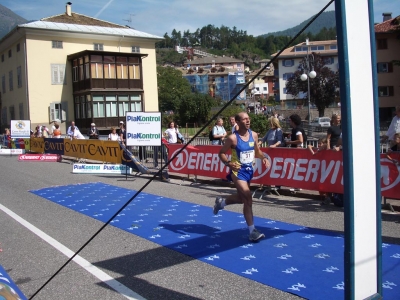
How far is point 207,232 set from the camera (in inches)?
292

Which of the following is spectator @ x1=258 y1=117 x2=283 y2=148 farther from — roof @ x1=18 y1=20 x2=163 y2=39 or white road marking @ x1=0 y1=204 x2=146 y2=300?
roof @ x1=18 y1=20 x2=163 y2=39

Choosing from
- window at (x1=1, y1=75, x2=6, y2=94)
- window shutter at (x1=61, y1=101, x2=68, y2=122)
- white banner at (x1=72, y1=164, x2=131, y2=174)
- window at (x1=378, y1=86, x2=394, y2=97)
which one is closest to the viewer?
white banner at (x1=72, y1=164, x2=131, y2=174)

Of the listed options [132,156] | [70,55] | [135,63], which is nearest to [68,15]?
[70,55]

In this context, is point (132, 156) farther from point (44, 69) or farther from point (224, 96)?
point (224, 96)

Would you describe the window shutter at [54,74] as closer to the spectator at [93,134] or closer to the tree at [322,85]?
the spectator at [93,134]

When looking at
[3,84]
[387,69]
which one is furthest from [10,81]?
[387,69]

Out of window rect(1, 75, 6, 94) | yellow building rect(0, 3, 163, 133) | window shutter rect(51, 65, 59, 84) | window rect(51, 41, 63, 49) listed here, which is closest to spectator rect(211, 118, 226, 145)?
yellow building rect(0, 3, 163, 133)

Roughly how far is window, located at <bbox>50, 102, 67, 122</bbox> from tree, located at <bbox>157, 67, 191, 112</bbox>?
65.6m

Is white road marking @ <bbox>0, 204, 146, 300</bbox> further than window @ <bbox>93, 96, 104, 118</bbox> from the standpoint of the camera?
No

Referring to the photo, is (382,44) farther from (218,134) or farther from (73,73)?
(218,134)

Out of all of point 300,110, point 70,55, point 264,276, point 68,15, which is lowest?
point 264,276

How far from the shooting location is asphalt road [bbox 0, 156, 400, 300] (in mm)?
4902

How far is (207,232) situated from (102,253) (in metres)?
1.82

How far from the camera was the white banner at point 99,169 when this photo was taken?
1611 centimetres
